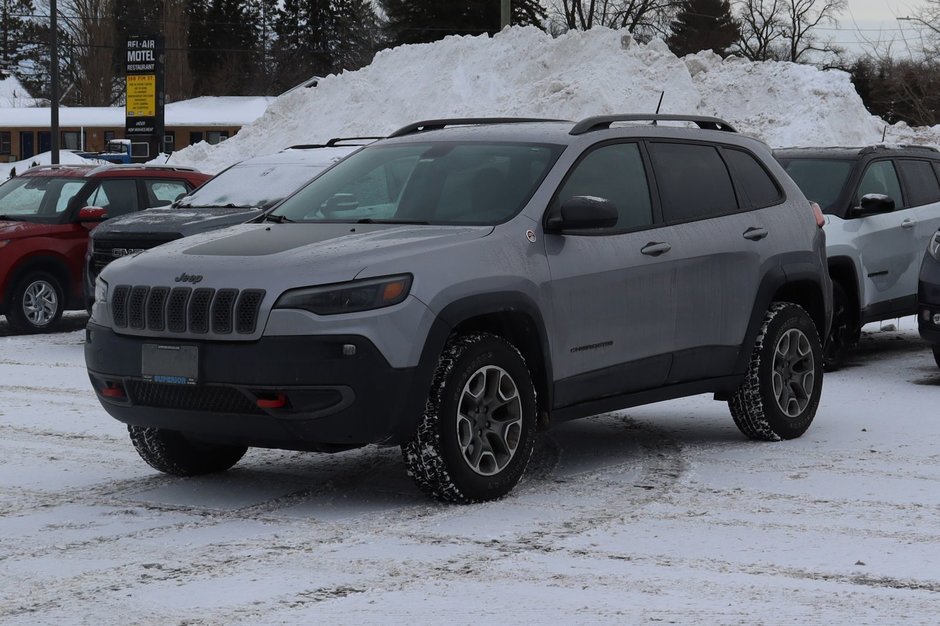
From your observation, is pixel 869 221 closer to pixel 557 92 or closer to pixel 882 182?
pixel 882 182

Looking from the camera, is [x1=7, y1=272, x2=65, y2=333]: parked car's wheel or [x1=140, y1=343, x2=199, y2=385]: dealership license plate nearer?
[x1=140, y1=343, x2=199, y2=385]: dealership license plate

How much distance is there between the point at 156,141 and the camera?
117ft

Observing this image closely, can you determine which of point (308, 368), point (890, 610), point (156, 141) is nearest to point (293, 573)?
point (308, 368)

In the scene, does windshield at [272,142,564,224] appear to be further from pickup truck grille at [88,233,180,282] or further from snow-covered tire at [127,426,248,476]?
pickup truck grille at [88,233,180,282]

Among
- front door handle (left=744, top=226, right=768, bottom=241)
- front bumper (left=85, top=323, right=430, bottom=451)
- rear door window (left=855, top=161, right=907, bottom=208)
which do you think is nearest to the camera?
front bumper (left=85, top=323, right=430, bottom=451)

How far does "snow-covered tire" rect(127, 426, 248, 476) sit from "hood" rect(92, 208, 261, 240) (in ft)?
→ 18.0

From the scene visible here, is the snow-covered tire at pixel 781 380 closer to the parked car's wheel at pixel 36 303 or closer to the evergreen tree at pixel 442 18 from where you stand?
the parked car's wheel at pixel 36 303

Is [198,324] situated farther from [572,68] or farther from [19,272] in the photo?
[572,68]

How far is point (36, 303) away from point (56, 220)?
2.89 ft

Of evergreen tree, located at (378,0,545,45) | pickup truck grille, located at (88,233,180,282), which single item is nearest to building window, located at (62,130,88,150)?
evergreen tree, located at (378,0,545,45)

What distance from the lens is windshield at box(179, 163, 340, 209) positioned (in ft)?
45.9

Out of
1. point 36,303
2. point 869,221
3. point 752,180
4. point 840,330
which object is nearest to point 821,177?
point 869,221

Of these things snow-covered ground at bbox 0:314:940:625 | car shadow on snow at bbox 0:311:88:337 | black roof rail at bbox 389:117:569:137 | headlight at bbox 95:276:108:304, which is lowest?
car shadow on snow at bbox 0:311:88:337

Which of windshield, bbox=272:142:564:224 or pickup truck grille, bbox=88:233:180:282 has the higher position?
windshield, bbox=272:142:564:224
